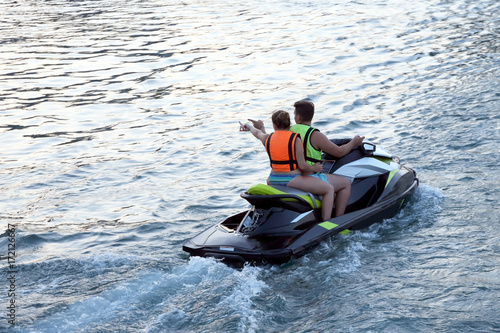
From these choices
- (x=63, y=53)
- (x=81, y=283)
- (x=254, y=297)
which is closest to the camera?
(x=254, y=297)

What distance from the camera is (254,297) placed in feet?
19.9

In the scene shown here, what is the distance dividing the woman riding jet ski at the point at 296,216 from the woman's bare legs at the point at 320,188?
0.06m

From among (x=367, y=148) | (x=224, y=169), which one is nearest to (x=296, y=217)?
(x=367, y=148)

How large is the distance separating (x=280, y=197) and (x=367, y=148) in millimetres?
1762

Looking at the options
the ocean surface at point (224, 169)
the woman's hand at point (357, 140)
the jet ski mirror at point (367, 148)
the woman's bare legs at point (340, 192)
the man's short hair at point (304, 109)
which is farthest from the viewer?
the jet ski mirror at point (367, 148)

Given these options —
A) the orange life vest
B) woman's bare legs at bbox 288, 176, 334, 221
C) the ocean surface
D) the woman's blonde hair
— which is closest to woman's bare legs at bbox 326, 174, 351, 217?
woman's bare legs at bbox 288, 176, 334, 221

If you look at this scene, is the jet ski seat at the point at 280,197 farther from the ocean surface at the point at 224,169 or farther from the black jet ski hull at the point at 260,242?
the ocean surface at the point at 224,169

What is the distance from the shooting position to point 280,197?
22.2 feet

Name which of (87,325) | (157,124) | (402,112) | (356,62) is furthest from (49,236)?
(356,62)

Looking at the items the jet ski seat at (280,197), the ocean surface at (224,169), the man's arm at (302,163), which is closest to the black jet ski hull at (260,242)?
the ocean surface at (224,169)

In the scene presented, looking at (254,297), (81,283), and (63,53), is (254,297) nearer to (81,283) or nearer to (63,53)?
(81,283)

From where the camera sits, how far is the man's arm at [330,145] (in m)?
7.25

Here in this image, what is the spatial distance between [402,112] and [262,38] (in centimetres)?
1096

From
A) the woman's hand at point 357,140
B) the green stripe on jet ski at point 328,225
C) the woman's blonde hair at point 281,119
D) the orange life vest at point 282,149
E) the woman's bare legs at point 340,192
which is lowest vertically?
the green stripe on jet ski at point 328,225
